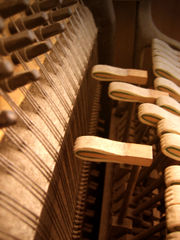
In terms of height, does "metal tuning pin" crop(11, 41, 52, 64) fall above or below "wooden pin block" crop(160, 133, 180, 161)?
above

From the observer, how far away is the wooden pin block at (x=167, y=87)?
1452mm

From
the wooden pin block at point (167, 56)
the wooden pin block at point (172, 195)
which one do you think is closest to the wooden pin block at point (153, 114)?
the wooden pin block at point (172, 195)

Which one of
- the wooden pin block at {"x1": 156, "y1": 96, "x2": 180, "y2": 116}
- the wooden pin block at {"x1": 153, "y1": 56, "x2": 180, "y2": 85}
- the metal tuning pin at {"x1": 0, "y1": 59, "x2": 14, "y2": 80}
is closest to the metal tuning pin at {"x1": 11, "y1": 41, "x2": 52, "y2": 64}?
the metal tuning pin at {"x1": 0, "y1": 59, "x2": 14, "y2": 80}

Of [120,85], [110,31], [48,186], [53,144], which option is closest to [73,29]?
[120,85]

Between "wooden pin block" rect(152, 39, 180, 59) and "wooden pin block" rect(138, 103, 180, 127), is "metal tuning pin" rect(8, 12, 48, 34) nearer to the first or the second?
"wooden pin block" rect(138, 103, 180, 127)

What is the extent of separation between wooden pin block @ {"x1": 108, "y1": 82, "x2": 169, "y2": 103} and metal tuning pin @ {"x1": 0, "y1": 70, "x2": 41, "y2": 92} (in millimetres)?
706

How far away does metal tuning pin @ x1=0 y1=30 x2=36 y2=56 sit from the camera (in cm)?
64

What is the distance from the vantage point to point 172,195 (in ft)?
3.04

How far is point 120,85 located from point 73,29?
0.44m

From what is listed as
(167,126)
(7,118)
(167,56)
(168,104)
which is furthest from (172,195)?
(167,56)

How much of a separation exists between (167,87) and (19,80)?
3.24ft

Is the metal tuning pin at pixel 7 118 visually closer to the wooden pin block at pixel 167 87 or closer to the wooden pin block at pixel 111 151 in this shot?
the wooden pin block at pixel 111 151

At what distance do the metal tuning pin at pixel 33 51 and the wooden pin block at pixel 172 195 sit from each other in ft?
2.08

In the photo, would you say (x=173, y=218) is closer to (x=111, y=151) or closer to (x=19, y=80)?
(x=111, y=151)
